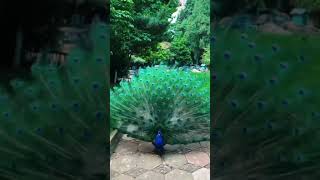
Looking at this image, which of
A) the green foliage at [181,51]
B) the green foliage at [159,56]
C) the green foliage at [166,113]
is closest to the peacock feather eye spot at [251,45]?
the green foliage at [166,113]

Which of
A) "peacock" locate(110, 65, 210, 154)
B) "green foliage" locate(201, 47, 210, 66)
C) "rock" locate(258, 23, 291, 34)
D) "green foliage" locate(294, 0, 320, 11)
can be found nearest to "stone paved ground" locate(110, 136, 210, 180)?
"peacock" locate(110, 65, 210, 154)

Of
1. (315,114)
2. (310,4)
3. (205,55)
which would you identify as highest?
(310,4)

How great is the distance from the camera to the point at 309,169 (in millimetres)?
2029

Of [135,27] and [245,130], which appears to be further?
[135,27]

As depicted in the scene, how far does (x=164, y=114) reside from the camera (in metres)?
4.27

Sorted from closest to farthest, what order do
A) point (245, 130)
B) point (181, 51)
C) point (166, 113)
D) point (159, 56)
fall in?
point (245, 130)
point (166, 113)
point (159, 56)
point (181, 51)

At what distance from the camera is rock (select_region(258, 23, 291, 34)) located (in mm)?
1944

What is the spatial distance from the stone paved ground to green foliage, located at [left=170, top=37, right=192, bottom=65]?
957cm

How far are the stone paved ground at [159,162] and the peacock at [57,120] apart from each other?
1.59 metres

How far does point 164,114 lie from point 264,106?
7.60 feet

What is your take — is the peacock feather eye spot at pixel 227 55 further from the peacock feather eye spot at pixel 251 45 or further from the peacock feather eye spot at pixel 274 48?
the peacock feather eye spot at pixel 274 48

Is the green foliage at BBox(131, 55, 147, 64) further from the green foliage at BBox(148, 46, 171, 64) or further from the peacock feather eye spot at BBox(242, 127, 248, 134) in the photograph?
the peacock feather eye spot at BBox(242, 127, 248, 134)

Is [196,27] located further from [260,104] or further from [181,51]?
[260,104]

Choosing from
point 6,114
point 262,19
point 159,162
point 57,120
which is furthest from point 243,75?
point 159,162
